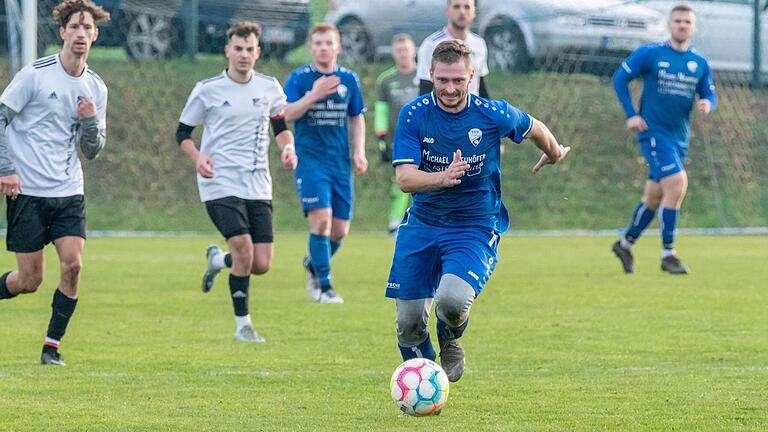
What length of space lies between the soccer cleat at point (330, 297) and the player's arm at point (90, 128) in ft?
11.9

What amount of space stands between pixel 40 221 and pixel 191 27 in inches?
573

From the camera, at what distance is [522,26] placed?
21766 mm

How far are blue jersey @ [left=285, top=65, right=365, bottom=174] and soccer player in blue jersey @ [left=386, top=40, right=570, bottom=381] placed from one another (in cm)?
486

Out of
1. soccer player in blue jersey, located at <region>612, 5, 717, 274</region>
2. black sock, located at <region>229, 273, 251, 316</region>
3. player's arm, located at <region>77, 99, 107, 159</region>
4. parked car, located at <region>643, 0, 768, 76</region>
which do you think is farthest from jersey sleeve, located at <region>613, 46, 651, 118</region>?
parked car, located at <region>643, 0, 768, 76</region>

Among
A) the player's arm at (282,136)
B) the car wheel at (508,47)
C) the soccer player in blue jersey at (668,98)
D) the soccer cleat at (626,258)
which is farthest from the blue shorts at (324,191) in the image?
the car wheel at (508,47)

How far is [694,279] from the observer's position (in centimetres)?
1338

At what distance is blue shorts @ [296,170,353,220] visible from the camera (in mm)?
11812

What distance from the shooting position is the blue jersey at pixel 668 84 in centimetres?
1370

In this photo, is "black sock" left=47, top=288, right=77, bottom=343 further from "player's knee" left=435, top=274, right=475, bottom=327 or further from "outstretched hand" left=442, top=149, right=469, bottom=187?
"outstretched hand" left=442, top=149, right=469, bottom=187

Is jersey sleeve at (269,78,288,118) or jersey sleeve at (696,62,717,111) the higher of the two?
jersey sleeve at (269,78,288,118)

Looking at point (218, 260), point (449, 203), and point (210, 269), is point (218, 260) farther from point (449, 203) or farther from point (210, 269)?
point (449, 203)

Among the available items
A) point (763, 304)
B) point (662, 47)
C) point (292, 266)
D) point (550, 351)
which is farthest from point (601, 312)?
point (292, 266)

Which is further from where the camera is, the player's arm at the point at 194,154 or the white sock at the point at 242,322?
the white sock at the point at 242,322

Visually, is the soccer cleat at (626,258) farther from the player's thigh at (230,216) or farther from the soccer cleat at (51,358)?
the soccer cleat at (51,358)
